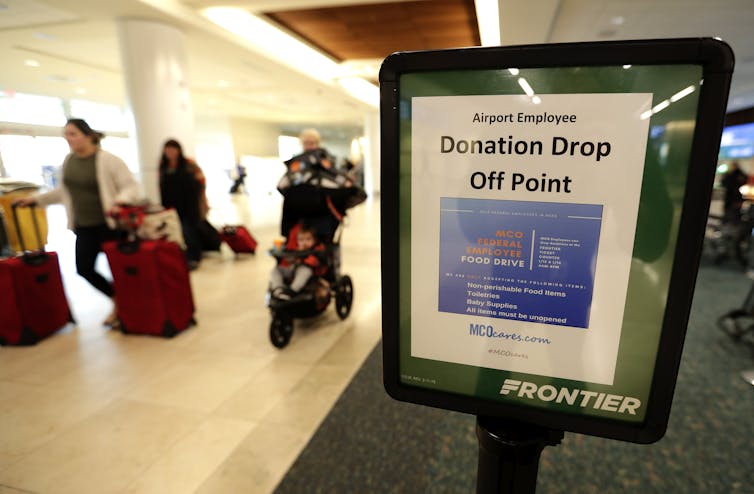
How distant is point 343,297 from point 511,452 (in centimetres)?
301

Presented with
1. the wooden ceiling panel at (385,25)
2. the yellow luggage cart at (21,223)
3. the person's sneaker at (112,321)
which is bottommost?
the person's sneaker at (112,321)

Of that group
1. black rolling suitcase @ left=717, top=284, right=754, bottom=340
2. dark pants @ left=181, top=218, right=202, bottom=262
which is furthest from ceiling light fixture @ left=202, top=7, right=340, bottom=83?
black rolling suitcase @ left=717, top=284, right=754, bottom=340

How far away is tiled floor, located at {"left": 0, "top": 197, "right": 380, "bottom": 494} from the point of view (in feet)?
6.15

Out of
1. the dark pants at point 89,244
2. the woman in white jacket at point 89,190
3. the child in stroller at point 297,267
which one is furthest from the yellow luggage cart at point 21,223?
the child in stroller at point 297,267

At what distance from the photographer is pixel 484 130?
55cm

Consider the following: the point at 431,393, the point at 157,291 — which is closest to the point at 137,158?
the point at 157,291

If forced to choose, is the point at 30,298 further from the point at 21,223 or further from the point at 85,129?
the point at 21,223

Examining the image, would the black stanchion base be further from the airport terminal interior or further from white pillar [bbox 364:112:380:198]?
white pillar [bbox 364:112:380:198]

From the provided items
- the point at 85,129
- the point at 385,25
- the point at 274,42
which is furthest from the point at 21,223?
the point at 385,25

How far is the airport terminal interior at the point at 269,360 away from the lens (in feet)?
6.09

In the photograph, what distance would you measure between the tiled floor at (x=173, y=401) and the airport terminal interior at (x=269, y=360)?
0.04 ft

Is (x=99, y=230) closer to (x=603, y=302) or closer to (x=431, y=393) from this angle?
(x=431, y=393)

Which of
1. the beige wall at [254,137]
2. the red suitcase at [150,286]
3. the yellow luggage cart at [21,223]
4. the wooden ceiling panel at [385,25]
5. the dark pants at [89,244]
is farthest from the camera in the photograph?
the beige wall at [254,137]

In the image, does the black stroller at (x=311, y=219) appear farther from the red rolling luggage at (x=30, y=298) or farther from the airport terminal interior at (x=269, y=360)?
the red rolling luggage at (x=30, y=298)
